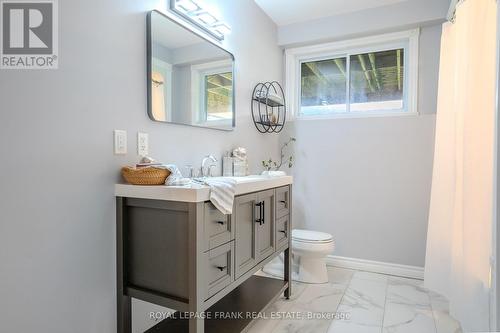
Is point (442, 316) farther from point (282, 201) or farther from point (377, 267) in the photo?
point (282, 201)

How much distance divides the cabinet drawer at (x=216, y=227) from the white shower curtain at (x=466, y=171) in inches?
47.9

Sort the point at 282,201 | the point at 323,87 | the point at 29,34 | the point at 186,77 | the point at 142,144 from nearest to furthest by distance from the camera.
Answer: the point at 29,34 < the point at 142,144 < the point at 186,77 < the point at 282,201 < the point at 323,87

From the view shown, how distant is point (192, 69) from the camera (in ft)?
6.38

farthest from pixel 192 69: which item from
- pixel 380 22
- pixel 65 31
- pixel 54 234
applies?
pixel 380 22

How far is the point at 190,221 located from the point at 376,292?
1.89 metres

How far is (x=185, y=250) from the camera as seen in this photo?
1295 millimetres

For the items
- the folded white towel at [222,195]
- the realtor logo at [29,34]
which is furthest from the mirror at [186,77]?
the folded white towel at [222,195]

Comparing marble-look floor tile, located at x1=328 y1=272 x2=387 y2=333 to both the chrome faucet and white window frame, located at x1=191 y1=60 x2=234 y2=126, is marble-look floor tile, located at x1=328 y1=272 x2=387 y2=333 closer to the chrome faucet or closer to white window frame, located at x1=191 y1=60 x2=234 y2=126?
the chrome faucet

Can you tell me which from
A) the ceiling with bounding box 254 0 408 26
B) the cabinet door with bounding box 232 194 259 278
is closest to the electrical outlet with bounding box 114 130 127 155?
the cabinet door with bounding box 232 194 259 278

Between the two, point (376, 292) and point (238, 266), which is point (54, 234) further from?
point (376, 292)

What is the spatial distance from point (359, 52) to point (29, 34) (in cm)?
277

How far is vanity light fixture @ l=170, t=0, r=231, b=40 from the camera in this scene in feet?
5.84

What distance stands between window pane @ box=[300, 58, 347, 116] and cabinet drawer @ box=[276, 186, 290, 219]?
132 centimetres

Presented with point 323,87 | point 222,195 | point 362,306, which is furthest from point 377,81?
point 222,195
